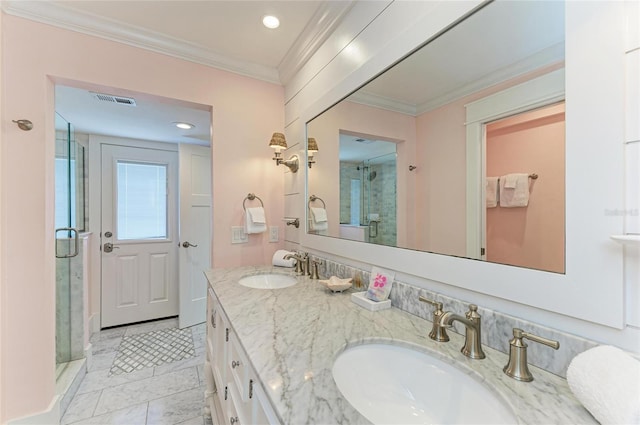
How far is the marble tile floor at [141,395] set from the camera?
173 centimetres

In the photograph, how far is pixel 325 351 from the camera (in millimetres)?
765

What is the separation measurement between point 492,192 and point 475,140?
188 mm

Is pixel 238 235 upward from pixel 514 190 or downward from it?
downward

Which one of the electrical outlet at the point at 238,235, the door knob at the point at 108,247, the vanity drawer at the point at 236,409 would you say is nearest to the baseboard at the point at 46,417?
the vanity drawer at the point at 236,409

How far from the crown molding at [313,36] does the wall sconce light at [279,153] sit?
1.63ft

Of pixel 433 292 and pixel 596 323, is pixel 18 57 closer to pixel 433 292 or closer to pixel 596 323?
pixel 433 292

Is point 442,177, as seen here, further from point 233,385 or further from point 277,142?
point 277,142

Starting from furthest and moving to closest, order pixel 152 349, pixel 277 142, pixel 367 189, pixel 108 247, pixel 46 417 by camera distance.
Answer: pixel 108 247 → pixel 152 349 → pixel 277 142 → pixel 46 417 → pixel 367 189

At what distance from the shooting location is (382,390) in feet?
2.52

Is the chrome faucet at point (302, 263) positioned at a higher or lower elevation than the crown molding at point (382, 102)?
lower

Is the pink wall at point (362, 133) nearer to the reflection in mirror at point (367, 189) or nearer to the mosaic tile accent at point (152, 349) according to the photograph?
the reflection in mirror at point (367, 189)

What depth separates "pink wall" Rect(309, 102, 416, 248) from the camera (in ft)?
3.79

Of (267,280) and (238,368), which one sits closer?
(238,368)

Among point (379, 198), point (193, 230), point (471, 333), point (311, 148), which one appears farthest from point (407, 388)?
point (193, 230)
